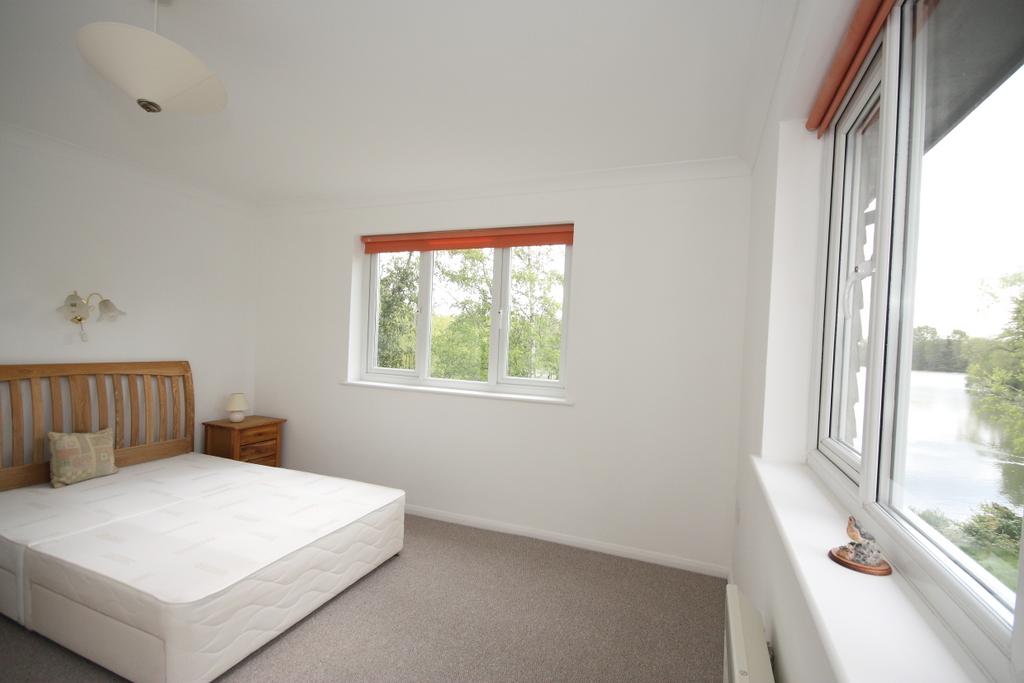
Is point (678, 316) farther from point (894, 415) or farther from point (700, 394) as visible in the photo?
point (894, 415)

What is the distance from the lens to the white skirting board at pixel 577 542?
2699 millimetres

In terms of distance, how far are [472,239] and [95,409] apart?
277 cm

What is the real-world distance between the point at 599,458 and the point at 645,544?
23.1 inches

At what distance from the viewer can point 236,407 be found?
3.63 m

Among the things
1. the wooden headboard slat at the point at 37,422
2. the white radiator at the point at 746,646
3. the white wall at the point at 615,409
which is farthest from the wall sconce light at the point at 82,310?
the white radiator at the point at 746,646

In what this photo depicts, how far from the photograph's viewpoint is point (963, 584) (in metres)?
0.66

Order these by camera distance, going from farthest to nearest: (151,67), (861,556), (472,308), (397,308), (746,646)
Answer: (397,308)
(472,308)
(151,67)
(746,646)
(861,556)

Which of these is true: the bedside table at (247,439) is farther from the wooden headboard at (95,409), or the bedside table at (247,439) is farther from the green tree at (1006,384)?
the green tree at (1006,384)

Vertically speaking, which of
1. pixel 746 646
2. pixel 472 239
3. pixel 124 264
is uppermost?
pixel 472 239

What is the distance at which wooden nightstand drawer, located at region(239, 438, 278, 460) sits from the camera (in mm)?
3553

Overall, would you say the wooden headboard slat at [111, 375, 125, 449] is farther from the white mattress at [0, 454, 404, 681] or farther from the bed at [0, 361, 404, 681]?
the white mattress at [0, 454, 404, 681]

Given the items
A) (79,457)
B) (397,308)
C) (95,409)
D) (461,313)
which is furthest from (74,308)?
(461,313)

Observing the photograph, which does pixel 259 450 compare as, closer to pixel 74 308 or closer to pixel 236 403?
pixel 236 403

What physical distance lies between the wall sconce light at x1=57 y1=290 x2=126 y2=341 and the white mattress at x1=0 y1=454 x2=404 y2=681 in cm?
124
